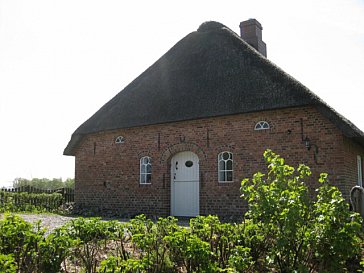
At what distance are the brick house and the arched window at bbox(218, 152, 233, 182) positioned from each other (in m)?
0.03

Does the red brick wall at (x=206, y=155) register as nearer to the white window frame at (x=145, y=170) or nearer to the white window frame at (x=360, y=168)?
the white window frame at (x=145, y=170)

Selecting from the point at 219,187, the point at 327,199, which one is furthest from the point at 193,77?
the point at 327,199

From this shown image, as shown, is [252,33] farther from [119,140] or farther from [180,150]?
[119,140]

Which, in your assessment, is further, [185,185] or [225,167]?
[185,185]

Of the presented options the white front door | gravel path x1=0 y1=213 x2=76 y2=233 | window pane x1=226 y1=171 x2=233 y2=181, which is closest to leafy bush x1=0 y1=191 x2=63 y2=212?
gravel path x1=0 y1=213 x2=76 y2=233

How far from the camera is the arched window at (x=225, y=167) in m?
11.9

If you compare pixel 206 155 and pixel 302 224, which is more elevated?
pixel 206 155

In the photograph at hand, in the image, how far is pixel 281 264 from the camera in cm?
516

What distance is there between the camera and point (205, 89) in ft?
42.3

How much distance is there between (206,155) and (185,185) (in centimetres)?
139

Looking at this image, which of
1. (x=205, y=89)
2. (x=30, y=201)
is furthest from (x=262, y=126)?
(x=30, y=201)

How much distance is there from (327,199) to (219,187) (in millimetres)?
7074

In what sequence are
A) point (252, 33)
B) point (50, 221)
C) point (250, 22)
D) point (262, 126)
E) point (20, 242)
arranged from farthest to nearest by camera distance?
point (250, 22)
point (252, 33)
point (262, 126)
point (50, 221)
point (20, 242)

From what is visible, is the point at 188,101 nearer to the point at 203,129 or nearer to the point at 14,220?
Result: the point at 203,129
